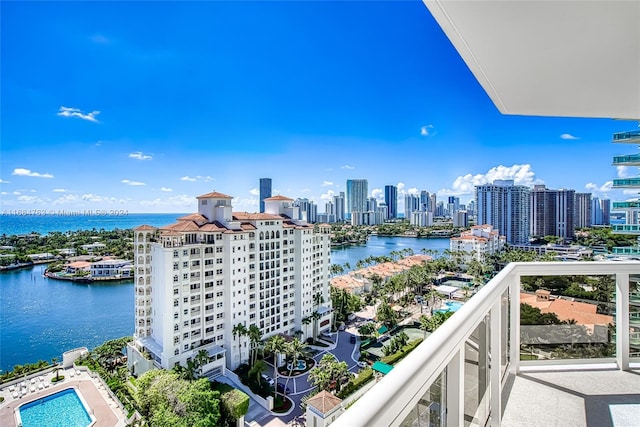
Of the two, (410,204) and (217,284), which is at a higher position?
(410,204)

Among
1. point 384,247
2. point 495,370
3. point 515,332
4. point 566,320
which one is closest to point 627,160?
point 566,320

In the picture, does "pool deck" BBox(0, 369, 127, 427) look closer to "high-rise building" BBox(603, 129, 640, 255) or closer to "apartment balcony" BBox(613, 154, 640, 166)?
"high-rise building" BBox(603, 129, 640, 255)

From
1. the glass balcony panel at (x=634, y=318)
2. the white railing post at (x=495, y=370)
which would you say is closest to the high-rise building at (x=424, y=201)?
the glass balcony panel at (x=634, y=318)

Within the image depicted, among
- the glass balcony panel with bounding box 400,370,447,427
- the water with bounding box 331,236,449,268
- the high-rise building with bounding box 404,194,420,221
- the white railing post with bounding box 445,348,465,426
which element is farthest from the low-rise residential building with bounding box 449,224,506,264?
the glass balcony panel with bounding box 400,370,447,427

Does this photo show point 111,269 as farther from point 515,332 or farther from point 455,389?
point 455,389

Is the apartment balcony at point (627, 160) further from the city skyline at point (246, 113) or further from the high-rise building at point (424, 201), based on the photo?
the high-rise building at point (424, 201)

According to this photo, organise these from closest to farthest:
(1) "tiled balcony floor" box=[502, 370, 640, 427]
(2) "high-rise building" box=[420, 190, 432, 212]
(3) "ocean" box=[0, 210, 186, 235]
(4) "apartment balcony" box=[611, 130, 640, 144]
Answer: (1) "tiled balcony floor" box=[502, 370, 640, 427], (4) "apartment balcony" box=[611, 130, 640, 144], (3) "ocean" box=[0, 210, 186, 235], (2) "high-rise building" box=[420, 190, 432, 212]

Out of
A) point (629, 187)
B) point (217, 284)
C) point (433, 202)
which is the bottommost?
point (217, 284)
